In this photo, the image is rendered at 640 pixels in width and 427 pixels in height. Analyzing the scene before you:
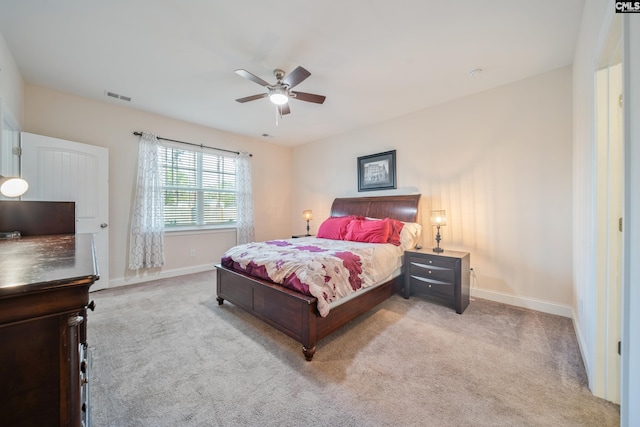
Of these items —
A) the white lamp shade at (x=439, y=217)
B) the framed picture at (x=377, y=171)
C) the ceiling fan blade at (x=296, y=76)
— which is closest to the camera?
the ceiling fan blade at (x=296, y=76)

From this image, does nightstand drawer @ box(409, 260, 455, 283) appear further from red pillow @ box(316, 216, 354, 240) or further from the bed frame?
red pillow @ box(316, 216, 354, 240)

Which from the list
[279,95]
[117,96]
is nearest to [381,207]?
[279,95]

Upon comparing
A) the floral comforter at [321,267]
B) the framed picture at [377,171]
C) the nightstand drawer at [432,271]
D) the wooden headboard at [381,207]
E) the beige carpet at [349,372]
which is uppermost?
the framed picture at [377,171]

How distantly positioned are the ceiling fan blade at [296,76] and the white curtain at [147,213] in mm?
2701

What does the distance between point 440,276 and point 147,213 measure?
4268 millimetres

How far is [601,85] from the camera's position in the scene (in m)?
1.56

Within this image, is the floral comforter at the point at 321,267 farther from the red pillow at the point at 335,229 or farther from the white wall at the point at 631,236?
the white wall at the point at 631,236

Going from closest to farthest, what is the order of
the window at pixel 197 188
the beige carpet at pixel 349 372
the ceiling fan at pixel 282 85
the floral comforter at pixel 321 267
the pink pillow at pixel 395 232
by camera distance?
the beige carpet at pixel 349 372 < the floral comforter at pixel 321 267 < the ceiling fan at pixel 282 85 < the pink pillow at pixel 395 232 < the window at pixel 197 188

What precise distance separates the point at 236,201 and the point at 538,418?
15.8 feet

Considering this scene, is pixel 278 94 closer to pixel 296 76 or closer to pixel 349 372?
pixel 296 76

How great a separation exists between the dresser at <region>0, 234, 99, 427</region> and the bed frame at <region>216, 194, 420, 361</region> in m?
1.41

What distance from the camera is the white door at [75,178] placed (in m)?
2.92

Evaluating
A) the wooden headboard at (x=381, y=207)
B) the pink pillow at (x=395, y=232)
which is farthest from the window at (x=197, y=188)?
the pink pillow at (x=395, y=232)

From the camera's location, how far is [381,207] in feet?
13.3
